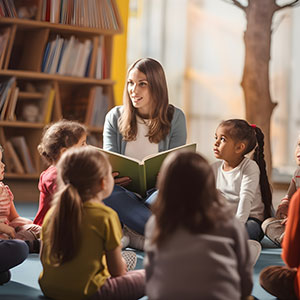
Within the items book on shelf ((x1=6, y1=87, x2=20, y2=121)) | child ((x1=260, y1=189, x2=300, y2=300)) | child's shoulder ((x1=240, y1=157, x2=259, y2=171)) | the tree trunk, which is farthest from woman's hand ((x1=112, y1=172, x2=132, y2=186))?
book on shelf ((x1=6, y1=87, x2=20, y2=121))

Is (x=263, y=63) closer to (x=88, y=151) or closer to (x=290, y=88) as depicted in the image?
(x=290, y=88)

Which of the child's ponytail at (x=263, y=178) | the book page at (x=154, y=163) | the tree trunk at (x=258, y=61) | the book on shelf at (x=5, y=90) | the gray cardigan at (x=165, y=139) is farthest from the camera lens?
the book on shelf at (x=5, y=90)

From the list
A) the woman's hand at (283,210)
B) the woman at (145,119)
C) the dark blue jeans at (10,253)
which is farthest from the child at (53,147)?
the woman's hand at (283,210)

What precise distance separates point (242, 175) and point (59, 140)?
0.75 metres

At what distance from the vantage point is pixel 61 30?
374 cm

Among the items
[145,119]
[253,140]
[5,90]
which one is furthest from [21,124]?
[253,140]

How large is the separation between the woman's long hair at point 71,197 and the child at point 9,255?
0.32 m

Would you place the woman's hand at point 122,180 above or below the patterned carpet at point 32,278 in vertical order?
above

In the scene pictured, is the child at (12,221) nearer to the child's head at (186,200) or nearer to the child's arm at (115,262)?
the child's arm at (115,262)

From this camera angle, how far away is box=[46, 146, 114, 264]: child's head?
4.53ft

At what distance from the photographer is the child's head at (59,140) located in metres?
2.25

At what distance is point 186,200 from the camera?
1197mm

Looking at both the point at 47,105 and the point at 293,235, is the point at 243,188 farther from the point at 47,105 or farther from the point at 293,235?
the point at 47,105

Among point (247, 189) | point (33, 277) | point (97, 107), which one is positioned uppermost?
point (97, 107)
